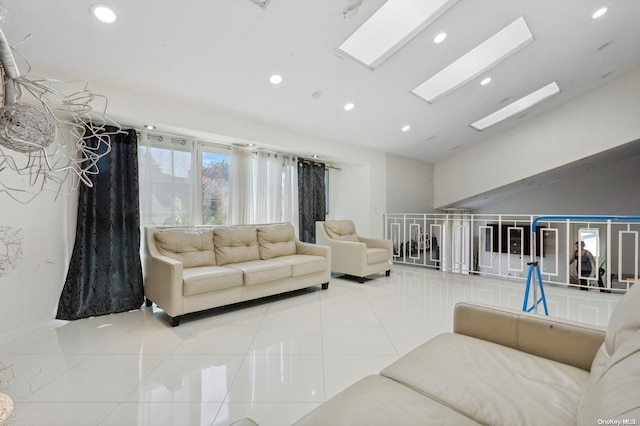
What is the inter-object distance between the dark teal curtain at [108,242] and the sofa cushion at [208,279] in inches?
29.5

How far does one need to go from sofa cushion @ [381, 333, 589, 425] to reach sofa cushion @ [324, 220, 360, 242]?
338cm

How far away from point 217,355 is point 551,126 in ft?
20.6

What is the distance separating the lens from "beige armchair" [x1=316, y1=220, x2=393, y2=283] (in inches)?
169

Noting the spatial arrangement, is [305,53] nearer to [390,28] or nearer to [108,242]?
[390,28]

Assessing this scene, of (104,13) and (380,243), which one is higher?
(104,13)

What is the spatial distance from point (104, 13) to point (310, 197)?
364cm

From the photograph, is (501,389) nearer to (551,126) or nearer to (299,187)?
(299,187)

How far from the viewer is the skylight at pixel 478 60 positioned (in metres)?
3.08

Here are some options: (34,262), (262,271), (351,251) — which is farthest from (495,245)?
(34,262)

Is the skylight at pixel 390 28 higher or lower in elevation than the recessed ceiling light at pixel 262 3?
higher

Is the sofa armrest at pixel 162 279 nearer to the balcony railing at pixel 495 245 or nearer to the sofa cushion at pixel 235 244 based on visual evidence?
the sofa cushion at pixel 235 244

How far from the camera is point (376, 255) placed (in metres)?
4.43

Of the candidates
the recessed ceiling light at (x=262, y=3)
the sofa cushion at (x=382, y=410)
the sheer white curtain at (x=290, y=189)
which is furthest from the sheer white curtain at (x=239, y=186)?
the sofa cushion at (x=382, y=410)

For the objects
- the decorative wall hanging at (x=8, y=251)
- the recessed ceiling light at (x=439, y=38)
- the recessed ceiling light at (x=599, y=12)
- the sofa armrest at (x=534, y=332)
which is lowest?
the sofa armrest at (x=534, y=332)
